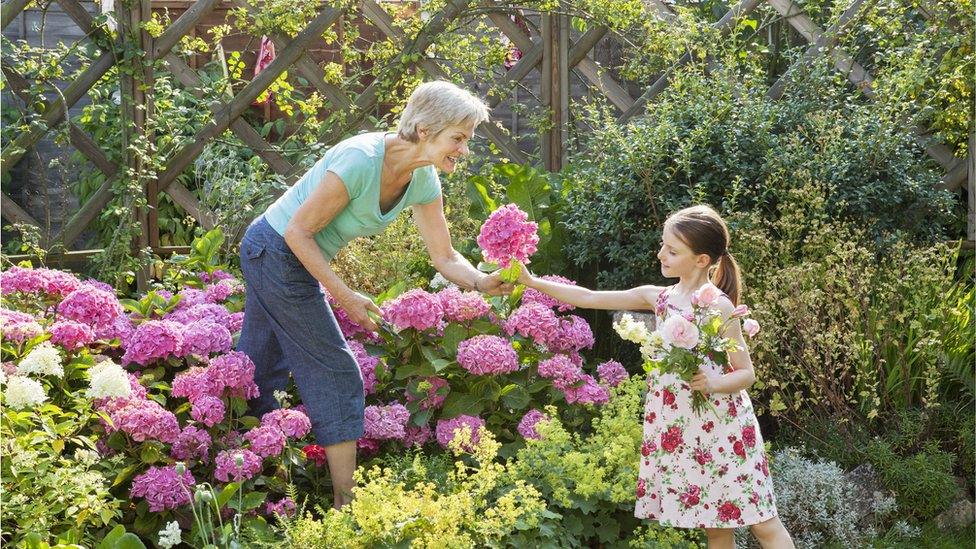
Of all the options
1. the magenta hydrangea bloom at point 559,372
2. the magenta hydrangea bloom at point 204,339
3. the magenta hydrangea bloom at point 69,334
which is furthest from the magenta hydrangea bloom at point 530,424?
the magenta hydrangea bloom at point 69,334

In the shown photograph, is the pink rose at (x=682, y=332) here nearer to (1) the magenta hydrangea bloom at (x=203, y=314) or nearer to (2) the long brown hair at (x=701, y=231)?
(2) the long brown hair at (x=701, y=231)

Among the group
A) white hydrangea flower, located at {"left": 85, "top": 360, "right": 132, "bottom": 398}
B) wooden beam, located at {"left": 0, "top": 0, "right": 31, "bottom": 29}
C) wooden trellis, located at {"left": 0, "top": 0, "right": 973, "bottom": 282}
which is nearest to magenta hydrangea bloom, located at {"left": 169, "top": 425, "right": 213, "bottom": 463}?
white hydrangea flower, located at {"left": 85, "top": 360, "right": 132, "bottom": 398}

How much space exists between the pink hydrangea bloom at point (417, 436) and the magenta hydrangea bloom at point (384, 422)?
86 mm

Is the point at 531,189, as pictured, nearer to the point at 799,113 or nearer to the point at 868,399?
the point at 799,113

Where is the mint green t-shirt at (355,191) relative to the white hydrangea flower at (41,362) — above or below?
above

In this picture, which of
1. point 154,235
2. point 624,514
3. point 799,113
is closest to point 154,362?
point 624,514

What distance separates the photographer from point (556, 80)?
18.9 ft

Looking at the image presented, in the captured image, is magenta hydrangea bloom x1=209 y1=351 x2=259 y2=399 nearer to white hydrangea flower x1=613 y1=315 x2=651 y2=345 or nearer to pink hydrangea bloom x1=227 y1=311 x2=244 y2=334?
pink hydrangea bloom x1=227 y1=311 x2=244 y2=334

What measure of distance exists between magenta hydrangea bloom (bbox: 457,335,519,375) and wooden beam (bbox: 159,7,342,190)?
2435 mm

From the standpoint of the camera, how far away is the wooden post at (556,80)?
571 centimetres

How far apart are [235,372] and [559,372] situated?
1101 mm

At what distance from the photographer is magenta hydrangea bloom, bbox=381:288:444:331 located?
3.66 meters

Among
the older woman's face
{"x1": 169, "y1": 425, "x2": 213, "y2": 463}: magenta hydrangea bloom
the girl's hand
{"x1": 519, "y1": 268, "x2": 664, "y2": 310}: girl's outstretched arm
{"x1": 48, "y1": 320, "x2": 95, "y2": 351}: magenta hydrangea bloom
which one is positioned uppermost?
the older woman's face

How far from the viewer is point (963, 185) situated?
5.38 meters
